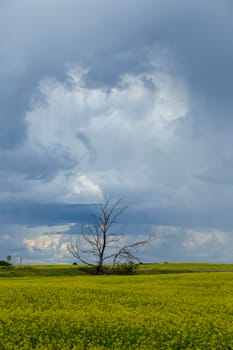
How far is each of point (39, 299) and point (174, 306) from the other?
21.5ft

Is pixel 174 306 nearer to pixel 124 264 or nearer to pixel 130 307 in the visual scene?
pixel 130 307

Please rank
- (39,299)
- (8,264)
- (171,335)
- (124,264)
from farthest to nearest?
(8,264) → (124,264) → (39,299) → (171,335)

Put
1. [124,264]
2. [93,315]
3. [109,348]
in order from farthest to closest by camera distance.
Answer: [124,264] → [93,315] → [109,348]

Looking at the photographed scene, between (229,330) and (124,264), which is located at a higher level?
(124,264)

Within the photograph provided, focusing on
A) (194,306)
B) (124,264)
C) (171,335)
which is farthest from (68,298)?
(124,264)

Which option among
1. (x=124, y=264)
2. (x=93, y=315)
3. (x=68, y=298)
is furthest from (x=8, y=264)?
(x=93, y=315)

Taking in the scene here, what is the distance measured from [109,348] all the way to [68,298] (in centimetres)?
1098

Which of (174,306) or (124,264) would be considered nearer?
(174,306)

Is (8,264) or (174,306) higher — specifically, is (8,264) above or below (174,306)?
above

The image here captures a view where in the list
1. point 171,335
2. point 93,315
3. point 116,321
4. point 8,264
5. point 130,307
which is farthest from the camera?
point 8,264

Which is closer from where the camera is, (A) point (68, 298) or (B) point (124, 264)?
(A) point (68, 298)

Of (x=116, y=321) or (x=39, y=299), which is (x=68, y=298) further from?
(x=116, y=321)

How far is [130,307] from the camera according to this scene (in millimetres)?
23609

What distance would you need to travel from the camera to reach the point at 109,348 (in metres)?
15.9
